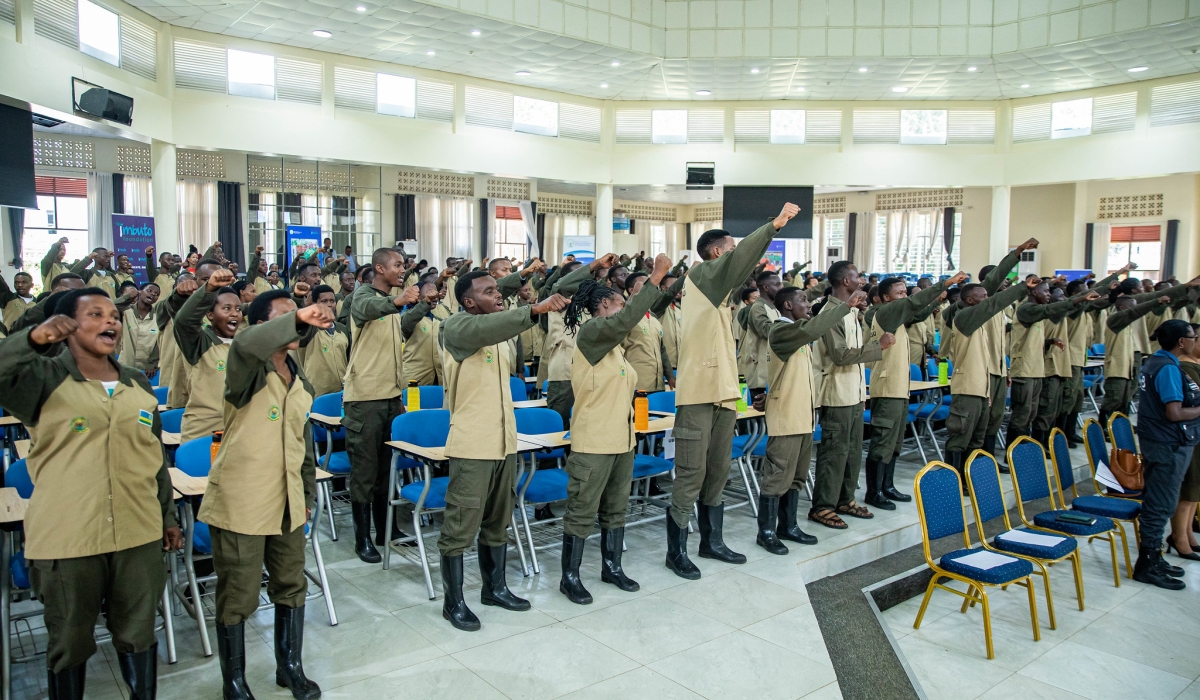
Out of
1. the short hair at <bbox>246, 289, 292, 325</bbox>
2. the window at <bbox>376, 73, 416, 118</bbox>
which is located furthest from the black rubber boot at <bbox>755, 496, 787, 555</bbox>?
the window at <bbox>376, 73, 416, 118</bbox>

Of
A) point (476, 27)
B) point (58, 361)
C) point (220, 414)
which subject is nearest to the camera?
point (58, 361)

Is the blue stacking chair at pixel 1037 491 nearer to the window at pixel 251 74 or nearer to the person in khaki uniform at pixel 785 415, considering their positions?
the person in khaki uniform at pixel 785 415

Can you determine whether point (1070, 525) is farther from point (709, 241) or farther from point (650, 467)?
point (709, 241)

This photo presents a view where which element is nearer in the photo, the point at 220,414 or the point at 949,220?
the point at 220,414

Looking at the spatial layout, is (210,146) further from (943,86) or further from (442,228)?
(943,86)

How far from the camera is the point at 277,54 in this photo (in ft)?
44.7

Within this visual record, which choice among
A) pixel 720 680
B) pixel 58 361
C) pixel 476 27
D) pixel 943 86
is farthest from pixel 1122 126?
pixel 58 361

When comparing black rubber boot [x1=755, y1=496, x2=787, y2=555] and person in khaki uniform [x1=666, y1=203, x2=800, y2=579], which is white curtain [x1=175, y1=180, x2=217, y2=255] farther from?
black rubber boot [x1=755, y1=496, x2=787, y2=555]

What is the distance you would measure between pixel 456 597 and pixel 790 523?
2.35 m

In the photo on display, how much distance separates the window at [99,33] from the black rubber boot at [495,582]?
10.2 m

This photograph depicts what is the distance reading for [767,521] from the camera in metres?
4.96

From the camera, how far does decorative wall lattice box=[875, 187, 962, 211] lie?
20.3 m

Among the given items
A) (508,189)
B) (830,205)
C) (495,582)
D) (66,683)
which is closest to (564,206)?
(508,189)

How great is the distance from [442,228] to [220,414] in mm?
13673
